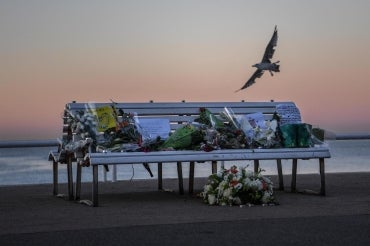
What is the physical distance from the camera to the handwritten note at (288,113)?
9.41 m

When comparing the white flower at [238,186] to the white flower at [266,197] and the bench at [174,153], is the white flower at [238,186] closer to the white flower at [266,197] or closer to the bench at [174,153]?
the white flower at [266,197]

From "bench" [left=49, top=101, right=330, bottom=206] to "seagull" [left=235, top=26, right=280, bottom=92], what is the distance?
1.39ft

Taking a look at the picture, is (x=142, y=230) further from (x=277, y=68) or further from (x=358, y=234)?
(x=277, y=68)

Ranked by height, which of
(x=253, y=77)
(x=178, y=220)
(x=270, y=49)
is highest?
(x=270, y=49)

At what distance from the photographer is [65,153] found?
326 inches

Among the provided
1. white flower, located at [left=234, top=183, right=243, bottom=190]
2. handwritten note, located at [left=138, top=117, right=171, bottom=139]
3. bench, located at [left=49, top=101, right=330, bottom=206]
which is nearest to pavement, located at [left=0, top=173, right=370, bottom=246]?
white flower, located at [left=234, top=183, right=243, bottom=190]

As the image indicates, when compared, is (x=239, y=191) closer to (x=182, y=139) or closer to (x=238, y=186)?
(x=238, y=186)

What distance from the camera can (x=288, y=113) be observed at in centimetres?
951

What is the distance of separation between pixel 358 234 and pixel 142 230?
1.41m

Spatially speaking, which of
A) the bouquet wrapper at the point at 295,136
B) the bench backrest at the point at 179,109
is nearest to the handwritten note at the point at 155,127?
the bench backrest at the point at 179,109

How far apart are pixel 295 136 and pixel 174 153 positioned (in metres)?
1.46

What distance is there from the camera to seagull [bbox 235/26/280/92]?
9.75 metres

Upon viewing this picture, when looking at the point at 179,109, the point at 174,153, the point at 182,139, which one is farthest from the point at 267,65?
the point at 174,153

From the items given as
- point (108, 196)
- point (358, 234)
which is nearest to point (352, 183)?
point (108, 196)
